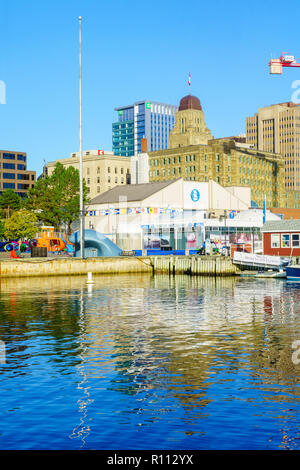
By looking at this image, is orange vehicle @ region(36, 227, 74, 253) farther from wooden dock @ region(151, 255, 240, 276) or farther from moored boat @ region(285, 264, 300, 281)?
moored boat @ region(285, 264, 300, 281)

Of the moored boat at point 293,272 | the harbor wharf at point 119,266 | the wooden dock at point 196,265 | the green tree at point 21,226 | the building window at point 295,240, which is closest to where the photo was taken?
the moored boat at point 293,272

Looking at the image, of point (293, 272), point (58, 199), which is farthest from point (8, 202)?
point (293, 272)

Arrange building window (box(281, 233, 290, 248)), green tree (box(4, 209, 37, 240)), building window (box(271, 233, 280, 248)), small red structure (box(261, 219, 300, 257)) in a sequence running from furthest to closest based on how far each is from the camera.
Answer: green tree (box(4, 209, 37, 240)) → building window (box(271, 233, 280, 248)) → building window (box(281, 233, 290, 248)) → small red structure (box(261, 219, 300, 257))

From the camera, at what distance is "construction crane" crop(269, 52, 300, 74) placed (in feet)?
511

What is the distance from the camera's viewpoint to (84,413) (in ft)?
60.0

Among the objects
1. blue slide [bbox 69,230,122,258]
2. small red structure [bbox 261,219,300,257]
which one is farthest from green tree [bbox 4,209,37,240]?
small red structure [bbox 261,219,300,257]

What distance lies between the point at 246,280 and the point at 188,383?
55.4 meters

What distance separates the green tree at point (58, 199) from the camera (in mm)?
133500

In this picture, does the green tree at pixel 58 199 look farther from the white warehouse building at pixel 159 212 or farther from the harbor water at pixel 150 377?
the harbor water at pixel 150 377

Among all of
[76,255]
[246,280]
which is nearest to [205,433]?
[246,280]

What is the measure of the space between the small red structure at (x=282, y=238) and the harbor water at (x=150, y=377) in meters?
33.5

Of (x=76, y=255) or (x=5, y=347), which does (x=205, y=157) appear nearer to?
(x=76, y=255)

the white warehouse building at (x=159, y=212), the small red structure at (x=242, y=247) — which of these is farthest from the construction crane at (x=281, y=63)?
the small red structure at (x=242, y=247)

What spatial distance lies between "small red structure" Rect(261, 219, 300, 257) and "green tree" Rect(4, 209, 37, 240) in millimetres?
66676
